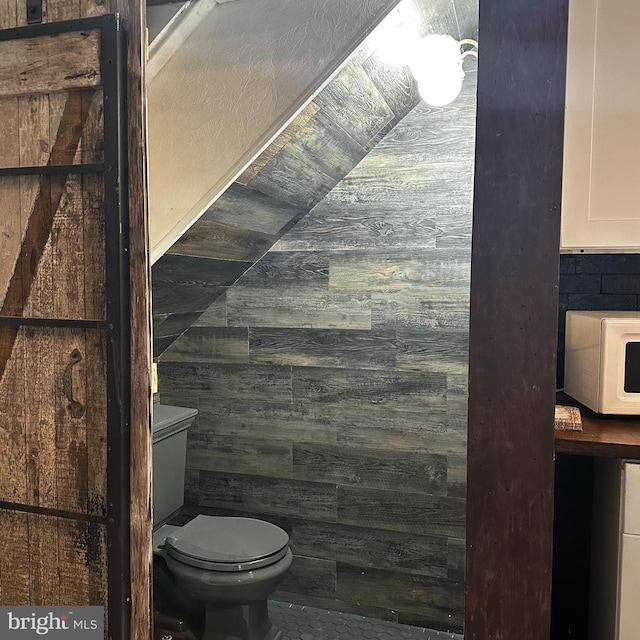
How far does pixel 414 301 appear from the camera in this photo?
2662 mm

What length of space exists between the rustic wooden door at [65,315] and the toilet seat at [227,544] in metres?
0.47

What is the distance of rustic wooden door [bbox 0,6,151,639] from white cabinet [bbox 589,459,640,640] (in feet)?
4.17

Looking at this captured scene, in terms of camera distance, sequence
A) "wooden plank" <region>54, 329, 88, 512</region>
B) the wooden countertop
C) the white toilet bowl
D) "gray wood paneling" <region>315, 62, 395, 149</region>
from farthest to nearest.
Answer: the white toilet bowl → "gray wood paneling" <region>315, 62, 395, 149</region> → "wooden plank" <region>54, 329, 88, 512</region> → the wooden countertop

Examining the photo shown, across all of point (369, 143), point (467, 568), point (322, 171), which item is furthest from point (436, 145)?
point (467, 568)

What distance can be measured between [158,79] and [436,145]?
114 centimetres

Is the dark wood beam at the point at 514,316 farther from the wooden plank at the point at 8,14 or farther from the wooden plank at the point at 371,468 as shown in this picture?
the wooden plank at the point at 8,14

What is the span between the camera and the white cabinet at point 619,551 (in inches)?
62.8

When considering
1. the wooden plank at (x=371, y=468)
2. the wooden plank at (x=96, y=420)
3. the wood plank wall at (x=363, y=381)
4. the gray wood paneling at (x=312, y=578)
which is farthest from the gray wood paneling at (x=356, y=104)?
the gray wood paneling at (x=312, y=578)

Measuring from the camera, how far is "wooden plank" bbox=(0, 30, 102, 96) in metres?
1.74

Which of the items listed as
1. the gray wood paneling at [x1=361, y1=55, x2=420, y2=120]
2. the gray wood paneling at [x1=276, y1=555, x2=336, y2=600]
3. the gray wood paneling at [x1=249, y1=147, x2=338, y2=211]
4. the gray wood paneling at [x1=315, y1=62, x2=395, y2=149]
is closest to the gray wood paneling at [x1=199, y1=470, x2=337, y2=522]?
the gray wood paneling at [x1=276, y1=555, x2=336, y2=600]

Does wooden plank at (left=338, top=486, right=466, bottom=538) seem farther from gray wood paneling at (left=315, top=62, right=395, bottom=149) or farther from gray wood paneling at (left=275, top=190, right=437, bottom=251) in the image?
gray wood paneling at (left=315, top=62, right=395, bottom=149)

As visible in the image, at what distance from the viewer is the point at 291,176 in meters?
2.35

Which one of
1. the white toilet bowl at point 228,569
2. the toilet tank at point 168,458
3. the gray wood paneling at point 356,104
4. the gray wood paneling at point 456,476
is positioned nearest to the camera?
the gray wood paneling at point 356,104

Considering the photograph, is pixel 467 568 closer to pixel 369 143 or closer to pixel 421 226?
pixel 421 226
